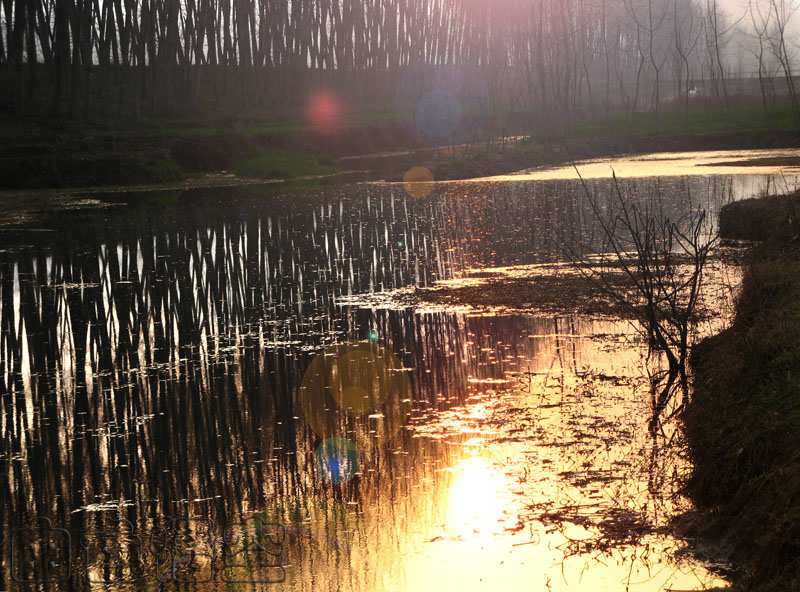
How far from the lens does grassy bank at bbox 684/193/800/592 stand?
4.65 meters

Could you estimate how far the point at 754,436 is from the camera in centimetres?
571

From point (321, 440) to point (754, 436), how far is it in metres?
3.30

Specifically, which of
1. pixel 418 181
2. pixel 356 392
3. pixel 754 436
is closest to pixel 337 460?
pixel 356 392

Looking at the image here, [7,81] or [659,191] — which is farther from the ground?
[7,81]

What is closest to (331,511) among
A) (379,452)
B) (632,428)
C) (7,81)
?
(379,452)

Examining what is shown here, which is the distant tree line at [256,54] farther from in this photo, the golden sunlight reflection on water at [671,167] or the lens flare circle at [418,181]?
the lens flare circle at [418,181]

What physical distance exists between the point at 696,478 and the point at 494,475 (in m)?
1.34

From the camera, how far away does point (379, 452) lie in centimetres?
713

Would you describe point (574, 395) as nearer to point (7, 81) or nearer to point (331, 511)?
point (331, 511)

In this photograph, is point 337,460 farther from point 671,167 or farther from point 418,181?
point 671,167

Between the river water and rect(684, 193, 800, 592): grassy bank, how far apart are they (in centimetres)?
25

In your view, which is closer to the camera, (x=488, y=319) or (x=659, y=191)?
(x=488, y=319)

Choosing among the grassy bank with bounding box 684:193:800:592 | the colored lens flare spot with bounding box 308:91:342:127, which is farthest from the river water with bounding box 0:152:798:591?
the colored lens flare spot with bounding box 308:91:342:127

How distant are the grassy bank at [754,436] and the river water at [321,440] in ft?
0.83
